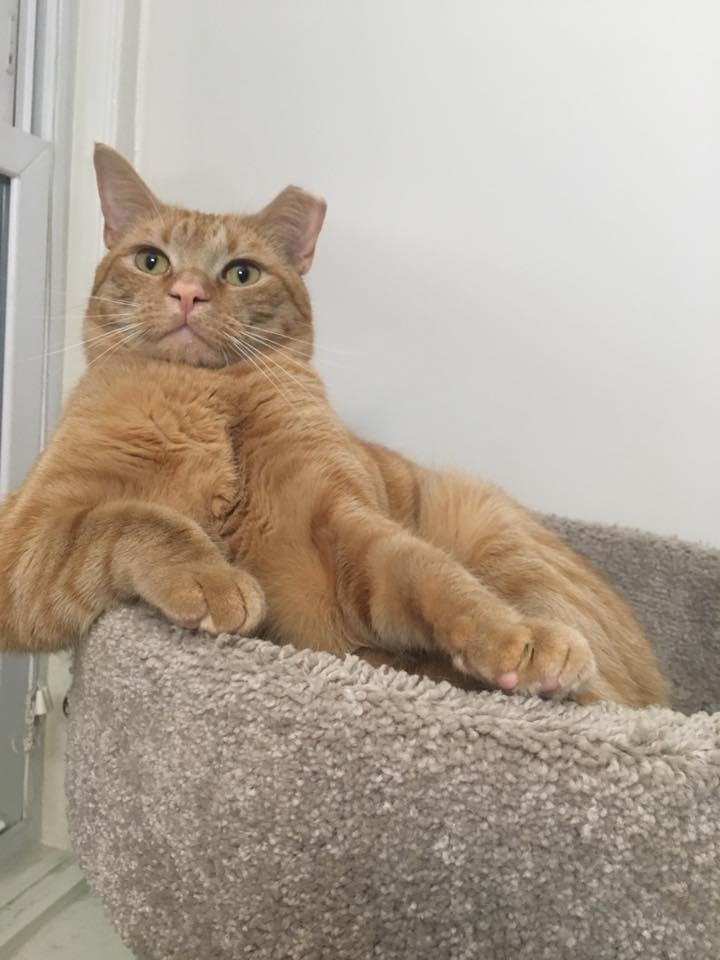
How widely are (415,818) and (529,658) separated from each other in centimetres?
19

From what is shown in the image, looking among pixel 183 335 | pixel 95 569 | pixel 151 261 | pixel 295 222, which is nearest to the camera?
pixel 95 569

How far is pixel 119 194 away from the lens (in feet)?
4.40

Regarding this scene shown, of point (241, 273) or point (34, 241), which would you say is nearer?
point (241, 273)

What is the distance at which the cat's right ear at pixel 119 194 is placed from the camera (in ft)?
4.26

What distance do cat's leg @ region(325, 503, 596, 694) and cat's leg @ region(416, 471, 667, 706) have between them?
0.14 metres

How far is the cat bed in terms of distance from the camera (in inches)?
25.9

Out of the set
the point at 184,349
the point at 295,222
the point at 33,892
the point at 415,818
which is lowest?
the point at 33,892

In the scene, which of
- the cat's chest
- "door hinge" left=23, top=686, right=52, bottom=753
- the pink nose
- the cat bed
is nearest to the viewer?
the cat bed

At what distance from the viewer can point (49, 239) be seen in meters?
1.60

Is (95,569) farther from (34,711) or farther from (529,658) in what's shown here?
(34,711)

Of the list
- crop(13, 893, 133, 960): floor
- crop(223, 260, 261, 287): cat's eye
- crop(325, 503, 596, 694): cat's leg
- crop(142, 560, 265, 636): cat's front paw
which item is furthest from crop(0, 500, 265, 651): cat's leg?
crop(13, 893, 133, 960): floor

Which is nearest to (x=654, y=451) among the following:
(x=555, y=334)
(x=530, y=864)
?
(x=555, y=334)

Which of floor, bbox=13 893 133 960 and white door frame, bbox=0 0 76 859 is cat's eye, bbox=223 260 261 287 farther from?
floor, bbox=13 893 133 960

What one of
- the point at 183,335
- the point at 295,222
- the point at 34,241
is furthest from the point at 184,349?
the point at 34,241
